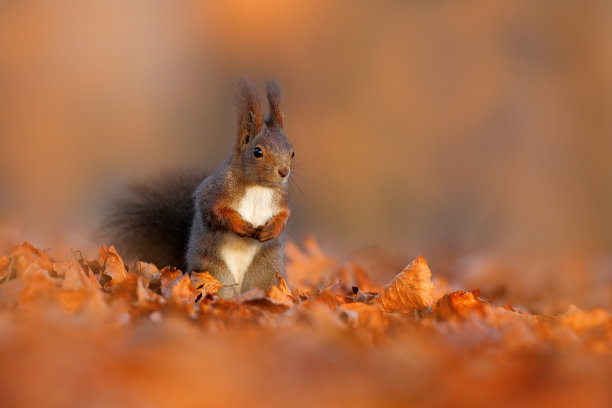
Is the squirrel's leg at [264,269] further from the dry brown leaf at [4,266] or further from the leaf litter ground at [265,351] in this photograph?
the dry brown leaf at [4,266]

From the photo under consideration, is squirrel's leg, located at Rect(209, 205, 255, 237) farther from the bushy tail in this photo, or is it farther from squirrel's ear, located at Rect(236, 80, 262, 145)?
the bushy tail

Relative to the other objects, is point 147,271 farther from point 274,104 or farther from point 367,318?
point 367,318

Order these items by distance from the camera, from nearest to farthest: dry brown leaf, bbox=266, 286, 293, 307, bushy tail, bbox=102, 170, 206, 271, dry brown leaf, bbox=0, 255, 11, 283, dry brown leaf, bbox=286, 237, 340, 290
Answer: dry brown leaf, bbox=0, 255, 11, 283, dry brown leaf, bbox=266, 286, 293, 307, bushy tail, bbox=102, 170, 206, 271, dry brown leaf, bbox=286, 237, 340, 290

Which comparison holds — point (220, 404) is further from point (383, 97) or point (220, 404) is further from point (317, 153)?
point (383, 97)

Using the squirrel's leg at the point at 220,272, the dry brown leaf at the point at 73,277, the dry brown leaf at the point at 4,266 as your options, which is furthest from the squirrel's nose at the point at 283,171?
the dry brown leaf at the point at 4,266

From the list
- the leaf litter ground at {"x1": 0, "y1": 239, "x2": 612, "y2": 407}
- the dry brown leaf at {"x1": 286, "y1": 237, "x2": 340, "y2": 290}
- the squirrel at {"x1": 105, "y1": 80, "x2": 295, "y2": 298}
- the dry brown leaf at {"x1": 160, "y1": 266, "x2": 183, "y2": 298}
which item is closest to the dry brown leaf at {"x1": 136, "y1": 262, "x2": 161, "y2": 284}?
the dry brown leaf at {"x1": 160, "y1": 266, "x2": 183, "y2": 298}
